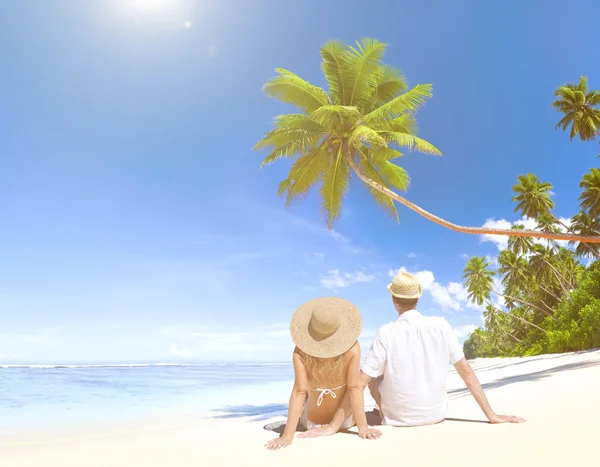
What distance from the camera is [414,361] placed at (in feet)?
11.5

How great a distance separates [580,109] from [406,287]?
92.6 ft

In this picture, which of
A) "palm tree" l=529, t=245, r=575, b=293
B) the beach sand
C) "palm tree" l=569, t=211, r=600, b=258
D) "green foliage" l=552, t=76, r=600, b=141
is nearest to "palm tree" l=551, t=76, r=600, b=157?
"green foliage" l=552, t=76, r=600, b=141

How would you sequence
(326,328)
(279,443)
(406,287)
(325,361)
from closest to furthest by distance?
(279,443), (326,328), (325,361), (406,287)

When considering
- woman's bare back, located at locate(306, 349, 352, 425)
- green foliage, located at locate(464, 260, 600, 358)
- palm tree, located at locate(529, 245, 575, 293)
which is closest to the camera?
woman's bare back, located at locate(306, 349, 352, 425)

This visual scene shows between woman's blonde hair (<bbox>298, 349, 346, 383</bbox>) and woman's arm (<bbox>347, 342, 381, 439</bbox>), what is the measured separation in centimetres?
7

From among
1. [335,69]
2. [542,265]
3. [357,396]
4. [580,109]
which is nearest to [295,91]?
[335,69]

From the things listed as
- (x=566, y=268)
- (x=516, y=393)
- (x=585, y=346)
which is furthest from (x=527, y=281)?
(x=516, y=393)

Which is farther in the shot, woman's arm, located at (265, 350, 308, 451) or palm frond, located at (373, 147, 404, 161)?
palm frond, located at (373, 147, 404, 161)

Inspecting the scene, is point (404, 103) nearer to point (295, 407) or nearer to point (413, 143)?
point (413, 143)

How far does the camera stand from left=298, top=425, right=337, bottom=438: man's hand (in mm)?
3303

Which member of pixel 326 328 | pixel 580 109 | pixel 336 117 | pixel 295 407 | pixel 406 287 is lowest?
pixel 295 407

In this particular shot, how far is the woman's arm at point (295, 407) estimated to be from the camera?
314cm

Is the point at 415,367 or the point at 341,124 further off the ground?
the point at 341,124

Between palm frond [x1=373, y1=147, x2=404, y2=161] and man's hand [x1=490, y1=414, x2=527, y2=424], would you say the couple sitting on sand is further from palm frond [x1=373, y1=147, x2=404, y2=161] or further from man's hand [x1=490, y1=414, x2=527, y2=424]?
palm frond [x1=373, y1=147, x2=404, y2=161]
